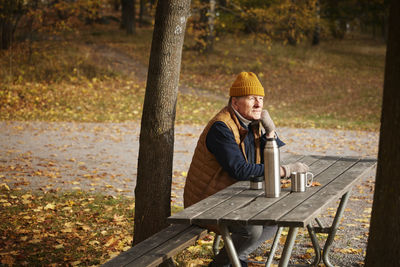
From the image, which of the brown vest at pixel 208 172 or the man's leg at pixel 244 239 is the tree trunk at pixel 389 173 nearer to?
the man's leg at pixel 244 239

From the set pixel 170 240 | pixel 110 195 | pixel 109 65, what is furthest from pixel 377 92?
pixel 170 240

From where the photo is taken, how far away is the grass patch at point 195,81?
50.5ft

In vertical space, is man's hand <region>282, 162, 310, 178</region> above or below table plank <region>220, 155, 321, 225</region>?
above

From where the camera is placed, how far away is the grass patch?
15.4m

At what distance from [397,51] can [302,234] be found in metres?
3.32

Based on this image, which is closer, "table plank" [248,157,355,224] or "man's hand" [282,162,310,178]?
"table plank" [248,157,355,224]

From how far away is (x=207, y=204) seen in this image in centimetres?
337

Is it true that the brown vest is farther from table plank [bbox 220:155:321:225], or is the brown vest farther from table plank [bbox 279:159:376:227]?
table plank [bbox 279:159:376:227]

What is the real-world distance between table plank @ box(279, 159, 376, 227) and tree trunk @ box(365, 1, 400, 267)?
365mm

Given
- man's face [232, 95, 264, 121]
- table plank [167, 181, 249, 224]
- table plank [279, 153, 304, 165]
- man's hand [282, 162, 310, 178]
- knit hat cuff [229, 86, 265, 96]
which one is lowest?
table plank [167, 181, 249, 224]

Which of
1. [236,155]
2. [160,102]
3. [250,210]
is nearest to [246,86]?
[236,155]

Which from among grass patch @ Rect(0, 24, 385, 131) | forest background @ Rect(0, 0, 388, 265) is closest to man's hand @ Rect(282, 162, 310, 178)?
forest background @ Rect(0, 0, 388, 265)

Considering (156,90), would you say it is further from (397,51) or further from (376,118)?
(376,118)

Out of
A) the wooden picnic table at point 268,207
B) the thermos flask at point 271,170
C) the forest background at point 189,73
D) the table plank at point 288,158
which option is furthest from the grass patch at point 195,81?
the thermos flask at point 271,170
